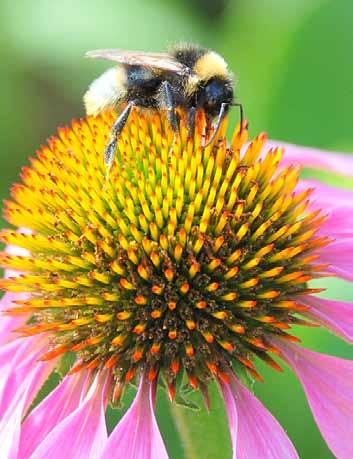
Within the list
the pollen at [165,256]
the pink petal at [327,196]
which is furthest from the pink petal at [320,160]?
the pollen at [165,256]

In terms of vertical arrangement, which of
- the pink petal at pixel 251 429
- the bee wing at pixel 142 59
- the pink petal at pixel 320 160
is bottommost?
the pink petal at pixel 251 429

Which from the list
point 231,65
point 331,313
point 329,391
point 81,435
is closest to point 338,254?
point 331,313

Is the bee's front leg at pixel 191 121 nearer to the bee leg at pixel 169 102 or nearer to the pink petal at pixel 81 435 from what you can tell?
the bee leg at pixel 169 102

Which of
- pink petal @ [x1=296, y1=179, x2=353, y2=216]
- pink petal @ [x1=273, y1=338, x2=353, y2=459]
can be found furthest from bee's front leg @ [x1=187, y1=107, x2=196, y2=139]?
pink petal @ [x1=273, y1=338, x2=353, y2=459]

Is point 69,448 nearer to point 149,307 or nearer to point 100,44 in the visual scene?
point 149,307

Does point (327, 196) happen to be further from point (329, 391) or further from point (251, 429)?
point (251, 429)

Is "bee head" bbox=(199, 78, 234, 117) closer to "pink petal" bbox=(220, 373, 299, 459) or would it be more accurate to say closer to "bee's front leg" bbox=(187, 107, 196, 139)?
"bee's front leg" bbox=(187, 107, 196, 139)
